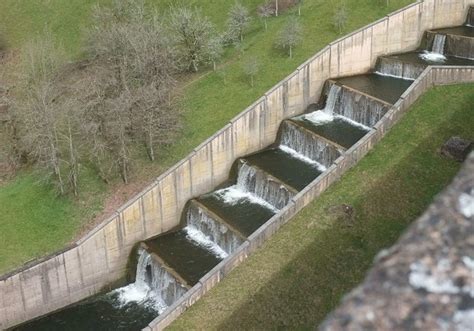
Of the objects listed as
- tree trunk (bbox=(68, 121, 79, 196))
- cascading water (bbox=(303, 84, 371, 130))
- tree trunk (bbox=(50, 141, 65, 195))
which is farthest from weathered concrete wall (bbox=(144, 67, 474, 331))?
tree trunk (bbox=(50, 141, 65, 195))

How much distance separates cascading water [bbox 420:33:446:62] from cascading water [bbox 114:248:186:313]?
65.5ft

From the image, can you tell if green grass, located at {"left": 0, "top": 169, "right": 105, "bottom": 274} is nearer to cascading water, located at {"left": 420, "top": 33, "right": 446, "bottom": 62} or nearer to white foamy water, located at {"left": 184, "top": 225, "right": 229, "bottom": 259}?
white foamy water, located at {"left": 184, "top": 225, "right": 229, "bottom": 259}

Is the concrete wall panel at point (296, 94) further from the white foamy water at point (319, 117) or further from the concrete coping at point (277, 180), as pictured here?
the concrete coping at point (277, 180)

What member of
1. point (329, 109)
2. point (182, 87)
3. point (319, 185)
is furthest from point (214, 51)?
point (319, 185)

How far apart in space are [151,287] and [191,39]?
1635cm

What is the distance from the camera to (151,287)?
83.8 ft

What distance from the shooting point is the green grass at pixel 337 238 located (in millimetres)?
19703

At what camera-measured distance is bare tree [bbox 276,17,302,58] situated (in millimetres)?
34750

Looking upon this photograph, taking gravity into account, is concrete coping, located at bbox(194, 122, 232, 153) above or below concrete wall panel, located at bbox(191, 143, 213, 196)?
above

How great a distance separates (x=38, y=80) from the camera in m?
34.1

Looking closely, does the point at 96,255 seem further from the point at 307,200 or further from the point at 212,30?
the point at 212,30

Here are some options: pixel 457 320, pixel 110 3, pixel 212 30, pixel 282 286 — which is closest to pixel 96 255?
pixel 282 286

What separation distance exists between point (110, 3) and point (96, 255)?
25800mm

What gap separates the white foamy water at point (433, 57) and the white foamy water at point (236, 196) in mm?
14060
